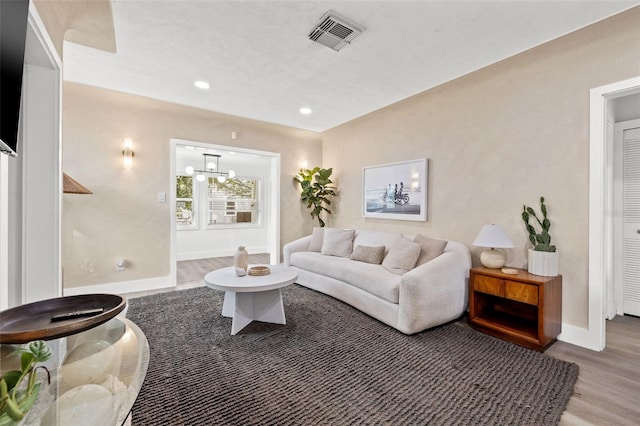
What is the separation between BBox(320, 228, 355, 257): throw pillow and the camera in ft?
13.6

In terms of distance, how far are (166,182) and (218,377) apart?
3.24 meters

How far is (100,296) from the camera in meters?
1.08

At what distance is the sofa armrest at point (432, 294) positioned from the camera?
8.43 ft

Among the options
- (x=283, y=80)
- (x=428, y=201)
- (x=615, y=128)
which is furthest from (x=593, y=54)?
(x=283, y=80)

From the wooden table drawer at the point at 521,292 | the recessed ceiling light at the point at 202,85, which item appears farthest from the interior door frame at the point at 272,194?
the wooden table drawer at the point at 521,292

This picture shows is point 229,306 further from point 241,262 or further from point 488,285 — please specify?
point 488,285

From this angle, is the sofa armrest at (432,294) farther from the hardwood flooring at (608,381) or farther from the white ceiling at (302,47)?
the white ceiling at (302,47)

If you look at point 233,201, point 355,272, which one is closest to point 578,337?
point 355,272

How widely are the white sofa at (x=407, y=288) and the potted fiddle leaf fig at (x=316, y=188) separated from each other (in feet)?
5.71

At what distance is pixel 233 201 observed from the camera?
7457mm

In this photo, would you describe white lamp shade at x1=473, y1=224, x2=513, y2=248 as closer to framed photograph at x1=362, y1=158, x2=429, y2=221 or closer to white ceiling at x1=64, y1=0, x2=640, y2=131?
framed photograph at x1=362, y1=158, x2=429, y2=221

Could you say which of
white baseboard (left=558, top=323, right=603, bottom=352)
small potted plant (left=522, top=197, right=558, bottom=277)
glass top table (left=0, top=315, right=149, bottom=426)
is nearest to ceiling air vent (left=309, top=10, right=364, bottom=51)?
small potted plant (left=522, top=197, right=558, bottom=277)

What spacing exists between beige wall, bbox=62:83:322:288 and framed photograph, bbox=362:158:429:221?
2.53m

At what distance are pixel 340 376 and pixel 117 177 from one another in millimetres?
3892
